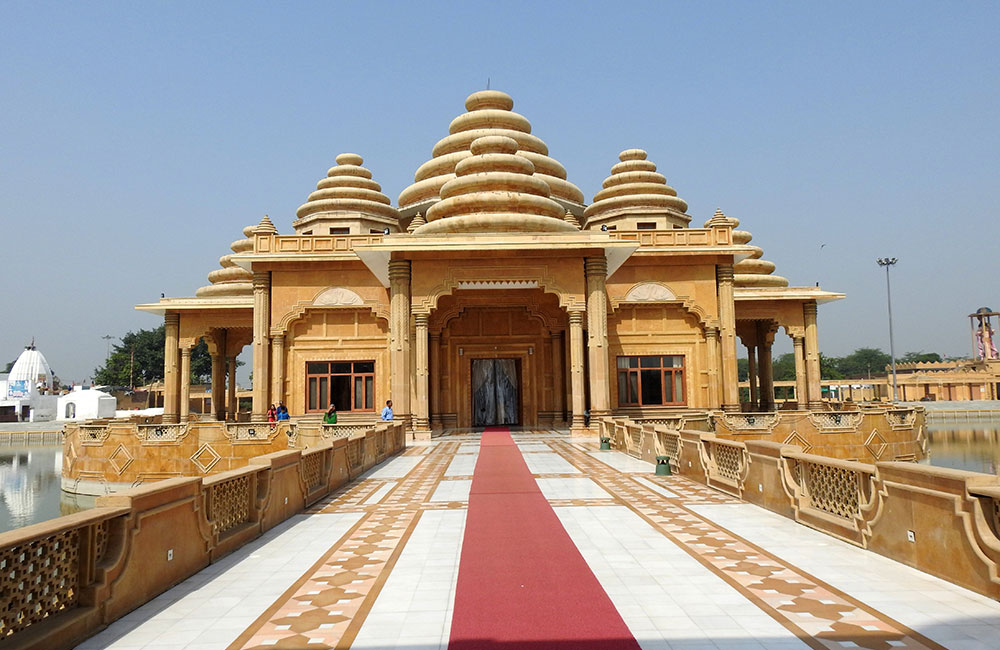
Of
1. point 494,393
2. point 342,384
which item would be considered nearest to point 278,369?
point 342,384

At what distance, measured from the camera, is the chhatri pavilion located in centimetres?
1992

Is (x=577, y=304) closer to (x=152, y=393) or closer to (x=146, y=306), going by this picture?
(x=146, y=306)

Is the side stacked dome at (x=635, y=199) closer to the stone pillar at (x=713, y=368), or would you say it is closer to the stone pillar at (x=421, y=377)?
the stone pillar at (x=713, y=368)

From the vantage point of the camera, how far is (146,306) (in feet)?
93.5

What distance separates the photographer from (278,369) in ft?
73.3

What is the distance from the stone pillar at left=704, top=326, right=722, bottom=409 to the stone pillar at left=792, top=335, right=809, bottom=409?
22.2ft

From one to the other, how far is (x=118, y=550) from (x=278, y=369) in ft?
60.1

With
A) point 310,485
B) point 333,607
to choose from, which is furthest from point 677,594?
point 310,485

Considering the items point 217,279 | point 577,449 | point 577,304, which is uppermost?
point 217,279

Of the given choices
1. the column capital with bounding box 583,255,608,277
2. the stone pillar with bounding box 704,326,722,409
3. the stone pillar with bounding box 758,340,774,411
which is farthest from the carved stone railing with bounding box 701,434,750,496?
the stone pillar with bounding box 758,340,774,411

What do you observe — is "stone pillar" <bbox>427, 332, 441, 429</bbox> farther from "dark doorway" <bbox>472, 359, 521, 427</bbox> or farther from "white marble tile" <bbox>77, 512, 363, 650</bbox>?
"white marble tile" <bbox>77, 512, 363, 650</bbox>

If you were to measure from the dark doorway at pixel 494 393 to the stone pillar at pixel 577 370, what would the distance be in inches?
269

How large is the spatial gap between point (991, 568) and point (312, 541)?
5790 mm

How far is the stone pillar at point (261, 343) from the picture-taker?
22.1m
